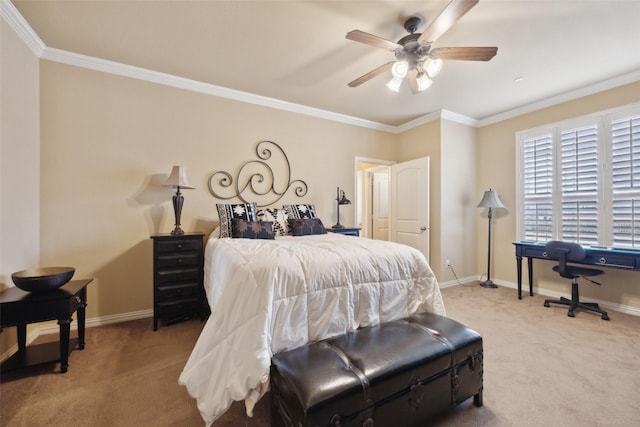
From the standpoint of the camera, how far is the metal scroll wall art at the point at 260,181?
336 centimetres

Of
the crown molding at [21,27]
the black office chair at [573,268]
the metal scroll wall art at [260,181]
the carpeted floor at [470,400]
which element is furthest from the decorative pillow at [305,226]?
the crown molding at [21,27]

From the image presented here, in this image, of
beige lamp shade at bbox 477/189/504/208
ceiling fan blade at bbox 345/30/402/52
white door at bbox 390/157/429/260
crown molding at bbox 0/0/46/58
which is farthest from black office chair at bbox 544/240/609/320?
crown molding at bbox 0/0/46/58

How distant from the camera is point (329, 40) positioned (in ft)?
7.86

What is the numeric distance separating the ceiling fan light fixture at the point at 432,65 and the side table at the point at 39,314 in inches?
122

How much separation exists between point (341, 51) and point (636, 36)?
2.51 metres

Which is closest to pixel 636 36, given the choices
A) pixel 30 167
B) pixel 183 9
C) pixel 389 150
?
pixel 389 150

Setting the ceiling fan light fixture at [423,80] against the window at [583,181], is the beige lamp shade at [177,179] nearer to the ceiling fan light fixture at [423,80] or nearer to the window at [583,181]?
the ceiling fan light fixture at [423,80]

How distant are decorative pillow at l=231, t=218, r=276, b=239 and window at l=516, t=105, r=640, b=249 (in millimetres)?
3623

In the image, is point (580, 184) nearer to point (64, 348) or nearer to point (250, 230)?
point (250, 230)

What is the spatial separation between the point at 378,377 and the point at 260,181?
2861 mm

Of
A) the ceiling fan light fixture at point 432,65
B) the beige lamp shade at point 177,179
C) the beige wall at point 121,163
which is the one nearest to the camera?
the ceiling fan light fixture at point 432,65

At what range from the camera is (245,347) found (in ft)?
4.42

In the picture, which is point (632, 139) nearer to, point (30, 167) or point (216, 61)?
point (216, 61)

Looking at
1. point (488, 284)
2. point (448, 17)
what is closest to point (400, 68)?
point (448, 17)
